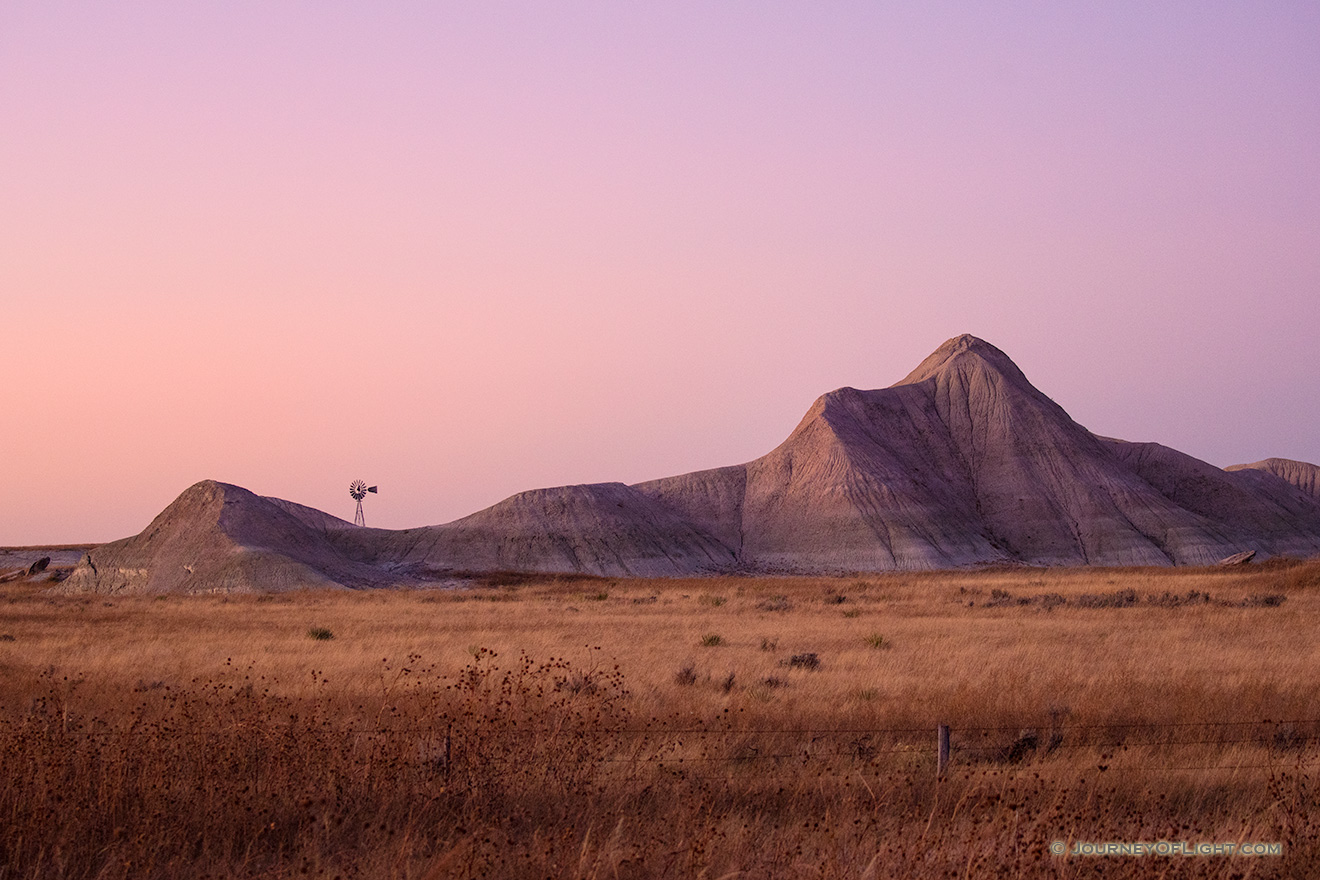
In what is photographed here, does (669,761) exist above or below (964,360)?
below

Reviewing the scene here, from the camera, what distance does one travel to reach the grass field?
656 cm

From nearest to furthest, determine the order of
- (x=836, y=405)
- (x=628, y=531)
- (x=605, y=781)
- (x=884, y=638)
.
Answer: (x=605, y=781)
(x=884, y=638)
(x=628, y=531)
(x=836, y=405)

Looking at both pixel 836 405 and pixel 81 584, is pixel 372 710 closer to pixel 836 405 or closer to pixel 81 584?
pixel 81 584

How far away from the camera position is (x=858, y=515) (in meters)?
A: 91.5

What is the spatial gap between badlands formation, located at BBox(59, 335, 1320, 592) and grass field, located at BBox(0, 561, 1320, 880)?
5887 cm

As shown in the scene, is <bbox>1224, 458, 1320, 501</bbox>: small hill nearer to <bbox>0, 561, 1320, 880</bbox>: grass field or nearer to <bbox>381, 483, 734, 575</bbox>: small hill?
<bbox>381, 483, 734, 575</bbox>: small hill

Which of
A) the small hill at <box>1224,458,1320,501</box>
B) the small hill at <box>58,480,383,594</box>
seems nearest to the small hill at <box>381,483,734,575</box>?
the small hill at <box>58,480,383,594</box>

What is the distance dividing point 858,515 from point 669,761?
8355 cm

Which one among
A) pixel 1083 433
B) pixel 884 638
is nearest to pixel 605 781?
pixel 884 638

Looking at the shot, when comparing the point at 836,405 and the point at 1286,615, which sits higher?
the point at 836,405

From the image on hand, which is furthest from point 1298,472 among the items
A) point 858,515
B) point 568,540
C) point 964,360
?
point 568,540

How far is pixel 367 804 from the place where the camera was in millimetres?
7445

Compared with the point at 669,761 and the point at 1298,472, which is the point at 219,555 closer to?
the point at 669,761

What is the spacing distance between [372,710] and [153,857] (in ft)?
20.2
